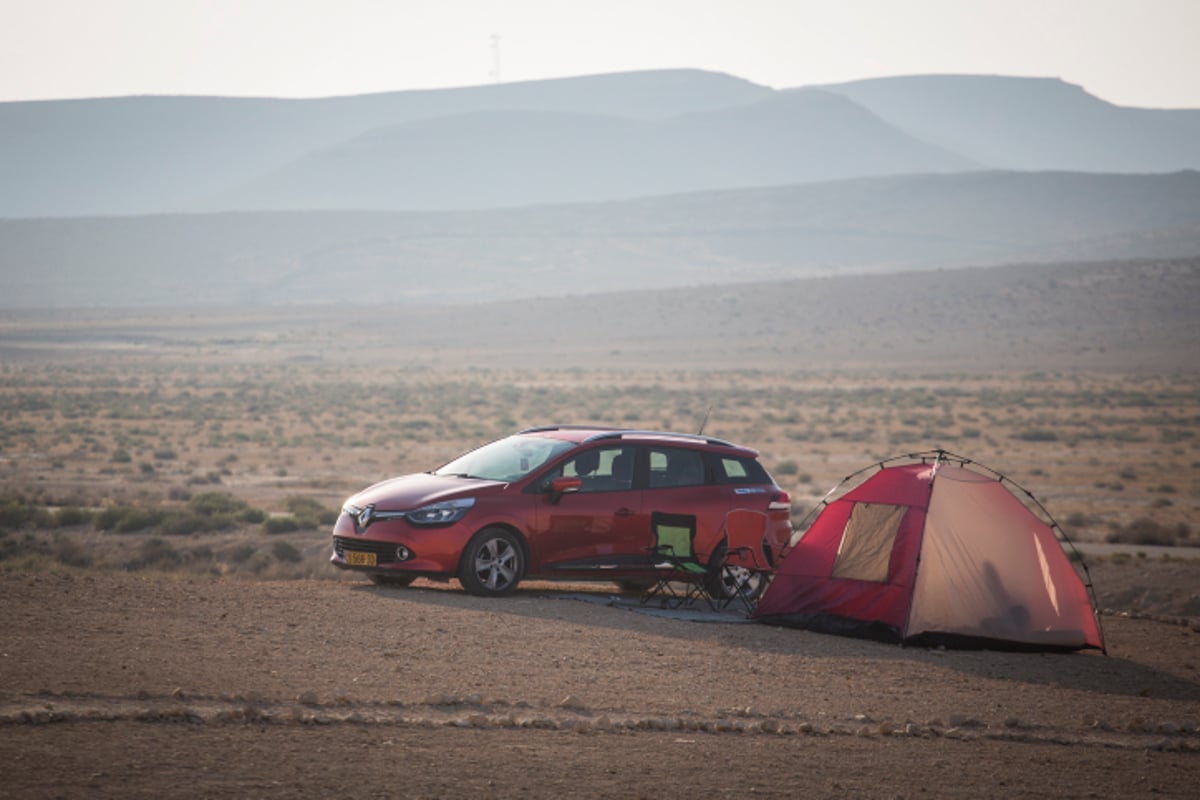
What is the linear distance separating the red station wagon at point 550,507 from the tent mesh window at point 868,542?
1.11 meters

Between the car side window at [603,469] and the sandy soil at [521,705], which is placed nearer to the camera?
the sandy soil at [521,705]

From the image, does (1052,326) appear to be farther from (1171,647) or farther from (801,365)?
(1171,647)

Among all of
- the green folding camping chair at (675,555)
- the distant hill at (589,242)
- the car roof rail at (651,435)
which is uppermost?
the distant hill at (589,242)

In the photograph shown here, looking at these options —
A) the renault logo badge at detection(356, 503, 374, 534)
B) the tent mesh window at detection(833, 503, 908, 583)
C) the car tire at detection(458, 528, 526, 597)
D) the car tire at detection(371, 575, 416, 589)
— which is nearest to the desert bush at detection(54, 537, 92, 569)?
the car tire at detection(371, 575, 416, 589)

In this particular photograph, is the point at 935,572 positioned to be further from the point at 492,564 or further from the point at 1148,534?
the point at 1148,534

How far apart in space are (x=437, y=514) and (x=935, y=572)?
460 cm

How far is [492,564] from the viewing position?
14.1 m

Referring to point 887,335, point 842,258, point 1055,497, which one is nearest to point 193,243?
point 842,258

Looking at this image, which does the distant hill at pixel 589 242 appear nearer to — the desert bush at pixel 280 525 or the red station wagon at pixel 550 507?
the desert bush at pixel 280 525

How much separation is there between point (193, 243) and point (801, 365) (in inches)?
4197

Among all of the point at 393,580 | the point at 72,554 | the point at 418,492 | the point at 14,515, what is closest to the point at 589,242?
the point at 14,515

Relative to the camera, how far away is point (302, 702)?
9.38 meters

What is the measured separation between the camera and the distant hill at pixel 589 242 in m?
158

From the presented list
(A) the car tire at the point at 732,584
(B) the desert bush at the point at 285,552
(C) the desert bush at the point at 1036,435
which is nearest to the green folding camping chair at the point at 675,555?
(A) the car tire at the point at 732,584
